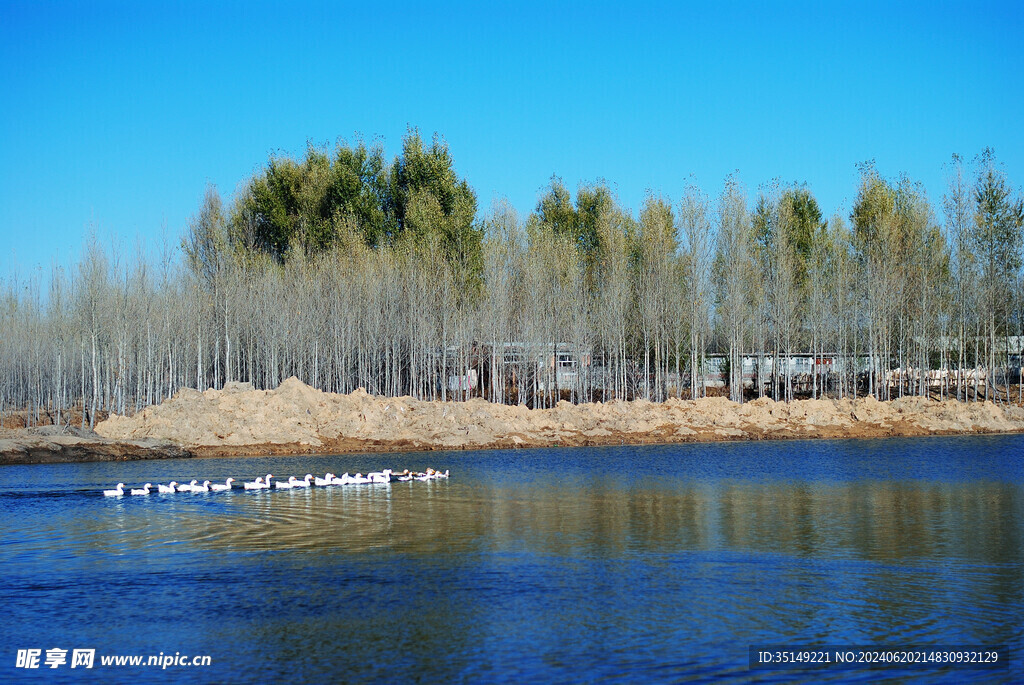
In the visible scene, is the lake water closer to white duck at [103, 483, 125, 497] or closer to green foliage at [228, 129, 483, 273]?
white duck at [103, 483, 125, 497]

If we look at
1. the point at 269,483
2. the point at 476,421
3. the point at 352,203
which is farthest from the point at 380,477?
the point at 352,203

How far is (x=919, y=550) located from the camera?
15102mm

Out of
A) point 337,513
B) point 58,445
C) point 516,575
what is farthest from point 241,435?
point 516,575

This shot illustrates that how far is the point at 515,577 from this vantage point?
1393 cm

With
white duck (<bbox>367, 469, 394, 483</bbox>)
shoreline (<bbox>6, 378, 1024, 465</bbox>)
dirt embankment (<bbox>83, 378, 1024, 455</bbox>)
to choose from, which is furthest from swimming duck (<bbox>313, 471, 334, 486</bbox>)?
dirt embankment (<bbox>83, 378, 1024, 455</bbox>)

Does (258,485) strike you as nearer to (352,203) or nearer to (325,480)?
(325,480)

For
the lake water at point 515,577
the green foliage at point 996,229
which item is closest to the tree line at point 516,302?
the green foliage at point 996,229

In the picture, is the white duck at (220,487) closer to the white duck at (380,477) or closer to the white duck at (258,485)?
the white duck at (258,485)

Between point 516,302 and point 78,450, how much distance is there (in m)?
27.2

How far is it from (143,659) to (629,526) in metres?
10.2

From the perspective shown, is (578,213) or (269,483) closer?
(269,483)

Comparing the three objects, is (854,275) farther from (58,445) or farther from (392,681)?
(392,681)

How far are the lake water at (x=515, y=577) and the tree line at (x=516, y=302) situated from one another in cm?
2592

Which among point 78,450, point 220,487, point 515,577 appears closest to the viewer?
point 515,577
